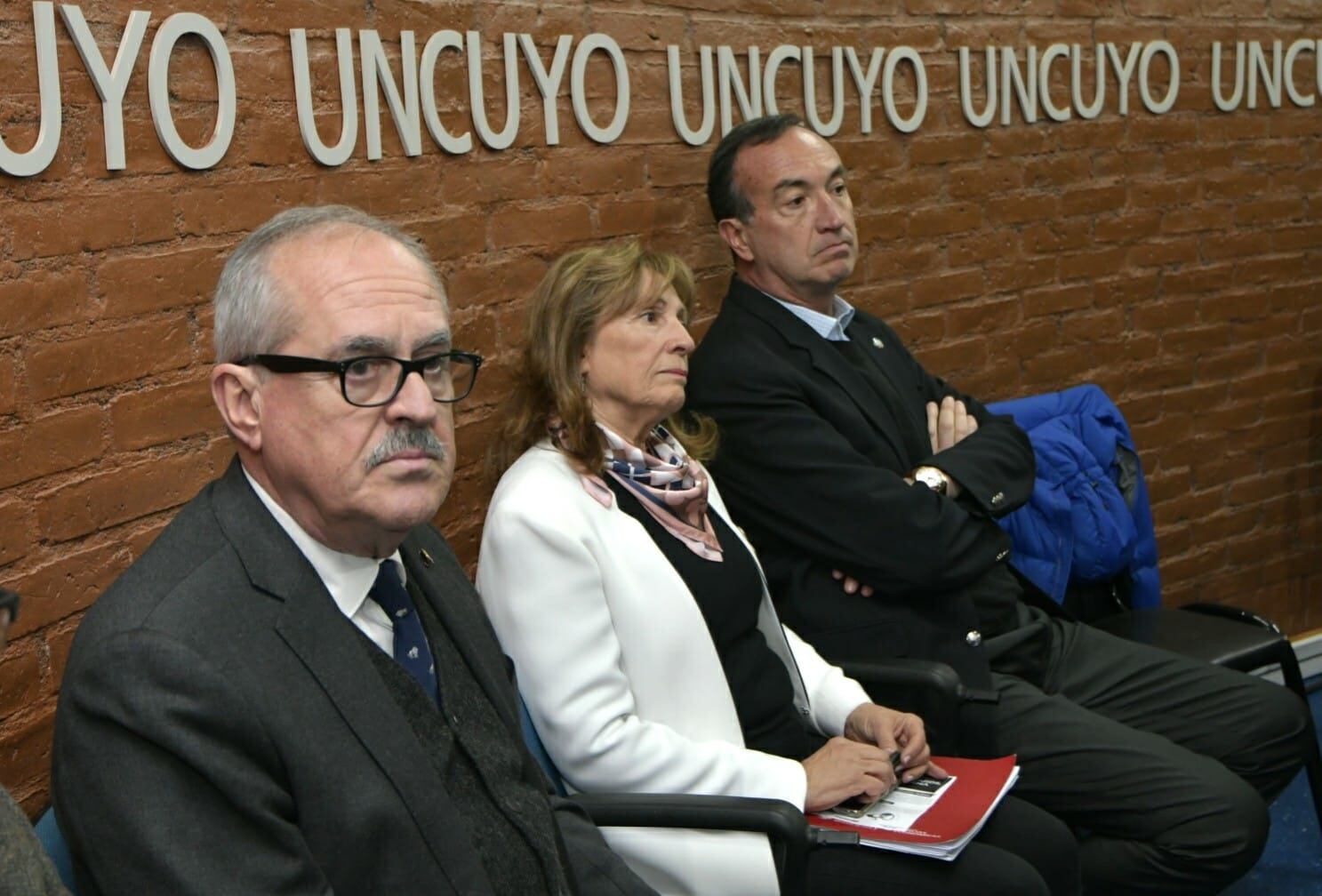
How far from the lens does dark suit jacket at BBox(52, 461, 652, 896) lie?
140 cm

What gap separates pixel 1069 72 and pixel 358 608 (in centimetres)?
283

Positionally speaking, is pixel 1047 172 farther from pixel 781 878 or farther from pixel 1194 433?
pixel 781 878

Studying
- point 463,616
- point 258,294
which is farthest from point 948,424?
point 258,294

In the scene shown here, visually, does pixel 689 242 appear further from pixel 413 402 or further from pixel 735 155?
pixel 413 402

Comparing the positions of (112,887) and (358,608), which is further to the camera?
(358,608)

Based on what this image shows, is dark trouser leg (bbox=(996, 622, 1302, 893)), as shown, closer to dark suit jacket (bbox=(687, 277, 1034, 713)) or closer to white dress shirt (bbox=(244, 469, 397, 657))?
dark suit jacket (bbox=(687, 277, 1034, 713))

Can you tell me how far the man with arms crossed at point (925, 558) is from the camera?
108 inches

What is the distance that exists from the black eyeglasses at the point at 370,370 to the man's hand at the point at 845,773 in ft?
3.02

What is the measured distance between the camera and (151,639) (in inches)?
56.5

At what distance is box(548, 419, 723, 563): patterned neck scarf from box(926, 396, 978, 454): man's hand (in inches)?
31.4

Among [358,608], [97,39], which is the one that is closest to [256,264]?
[358,608]

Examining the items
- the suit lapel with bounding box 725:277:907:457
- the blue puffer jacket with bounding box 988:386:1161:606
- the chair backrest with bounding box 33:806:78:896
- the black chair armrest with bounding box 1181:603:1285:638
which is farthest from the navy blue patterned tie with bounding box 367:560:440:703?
the black chair armrest with bounding box 1181:603:1285:638

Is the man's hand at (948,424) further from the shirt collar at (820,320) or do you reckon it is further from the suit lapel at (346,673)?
the suit lapel at (346,673)

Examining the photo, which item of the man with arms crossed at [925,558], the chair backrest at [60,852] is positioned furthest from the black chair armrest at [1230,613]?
the chair backrest at [60,852]
